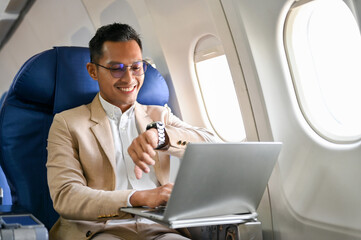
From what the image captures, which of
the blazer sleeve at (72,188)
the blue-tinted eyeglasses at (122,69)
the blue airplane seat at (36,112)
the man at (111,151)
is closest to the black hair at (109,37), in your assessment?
the man at (111,151)

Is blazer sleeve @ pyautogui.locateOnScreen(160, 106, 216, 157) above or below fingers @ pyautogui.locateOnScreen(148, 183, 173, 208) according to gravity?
above

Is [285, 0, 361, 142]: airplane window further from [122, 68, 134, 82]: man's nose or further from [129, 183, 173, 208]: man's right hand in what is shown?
[129, 183, 173, 208]: man's right hand

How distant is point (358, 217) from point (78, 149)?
1.43 m

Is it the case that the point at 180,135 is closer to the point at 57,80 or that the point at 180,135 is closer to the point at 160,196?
the point at 160,196

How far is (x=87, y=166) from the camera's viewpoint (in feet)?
8.51

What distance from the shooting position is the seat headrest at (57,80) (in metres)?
2.77

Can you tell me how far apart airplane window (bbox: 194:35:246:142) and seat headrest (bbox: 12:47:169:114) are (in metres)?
0.94

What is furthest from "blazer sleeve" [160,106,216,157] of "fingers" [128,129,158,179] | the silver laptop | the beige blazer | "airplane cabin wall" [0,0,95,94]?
"airplane cabin wall" [0,0,95,94]

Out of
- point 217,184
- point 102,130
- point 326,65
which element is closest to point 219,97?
point 326,65

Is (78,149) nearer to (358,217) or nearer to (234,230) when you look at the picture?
(234,230)

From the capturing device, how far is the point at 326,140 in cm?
266

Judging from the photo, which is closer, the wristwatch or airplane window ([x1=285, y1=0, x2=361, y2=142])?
the wristwatch

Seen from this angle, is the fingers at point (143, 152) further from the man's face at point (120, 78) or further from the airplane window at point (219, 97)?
the airplane window at point (219, 97)

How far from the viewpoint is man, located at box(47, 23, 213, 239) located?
229 centimetres
